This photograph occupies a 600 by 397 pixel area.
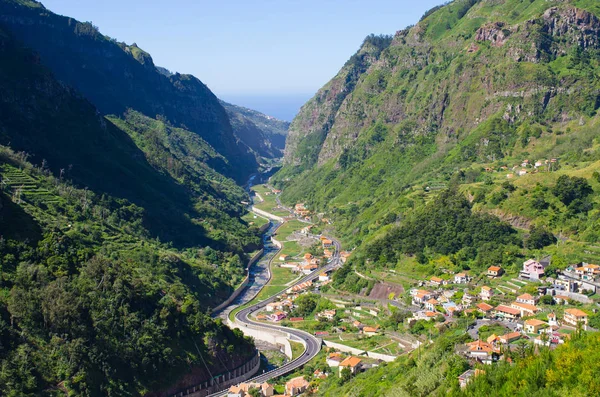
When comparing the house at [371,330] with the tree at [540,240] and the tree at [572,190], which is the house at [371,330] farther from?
the tree at [572,190]

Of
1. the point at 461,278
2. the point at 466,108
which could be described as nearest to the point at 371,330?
the point at 461,278

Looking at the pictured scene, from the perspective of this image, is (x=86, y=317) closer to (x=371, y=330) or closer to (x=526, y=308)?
(x=371, y=330)

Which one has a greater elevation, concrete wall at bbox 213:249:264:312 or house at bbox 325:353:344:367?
house at bbox 325:353:344:367

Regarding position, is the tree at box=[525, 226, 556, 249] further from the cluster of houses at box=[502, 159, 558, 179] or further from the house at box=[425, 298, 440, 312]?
the cluster of houses at box=[502, 159, 558, 179]

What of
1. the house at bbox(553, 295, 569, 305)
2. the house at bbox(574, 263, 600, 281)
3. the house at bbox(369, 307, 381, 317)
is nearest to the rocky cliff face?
the house at bbox(574, 263, 600, 281)

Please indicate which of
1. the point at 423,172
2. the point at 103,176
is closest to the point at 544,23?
the point at 423,172

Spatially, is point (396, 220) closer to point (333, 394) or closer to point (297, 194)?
point (333, 394)
